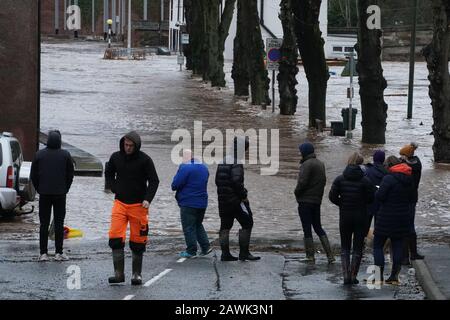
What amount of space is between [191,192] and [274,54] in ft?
92.7

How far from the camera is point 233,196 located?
52.7 feet

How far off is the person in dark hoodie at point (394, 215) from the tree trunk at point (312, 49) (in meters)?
24.7

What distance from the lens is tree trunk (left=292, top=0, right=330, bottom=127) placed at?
38906 millimetres

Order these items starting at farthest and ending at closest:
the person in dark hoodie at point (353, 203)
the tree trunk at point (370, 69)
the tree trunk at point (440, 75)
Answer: the tree trunk at point (370, 69)
the tree trunk at point (440, 75)
the person in dark hoodie at point (353, 203)

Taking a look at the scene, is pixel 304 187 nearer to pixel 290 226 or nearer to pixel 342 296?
pixel 342 296

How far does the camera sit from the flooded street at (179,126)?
2062 centimetres

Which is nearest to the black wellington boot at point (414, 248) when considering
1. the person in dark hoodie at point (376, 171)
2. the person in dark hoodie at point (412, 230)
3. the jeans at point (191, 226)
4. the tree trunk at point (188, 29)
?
the person in dark hoodie at point (412, 230)

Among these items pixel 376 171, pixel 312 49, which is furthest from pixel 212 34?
pixel 376 171

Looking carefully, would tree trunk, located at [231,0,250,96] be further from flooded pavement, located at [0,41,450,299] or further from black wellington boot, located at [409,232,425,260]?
black wellington boot, located at [409,232,425,260]

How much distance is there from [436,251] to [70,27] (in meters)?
117

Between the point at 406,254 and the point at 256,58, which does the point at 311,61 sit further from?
the point at 406,254

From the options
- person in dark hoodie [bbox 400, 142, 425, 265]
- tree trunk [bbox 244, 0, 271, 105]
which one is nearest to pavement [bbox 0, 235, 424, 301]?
person in dark hoodie [bbox 400, 142, 425, 265]

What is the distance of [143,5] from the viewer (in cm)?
12838

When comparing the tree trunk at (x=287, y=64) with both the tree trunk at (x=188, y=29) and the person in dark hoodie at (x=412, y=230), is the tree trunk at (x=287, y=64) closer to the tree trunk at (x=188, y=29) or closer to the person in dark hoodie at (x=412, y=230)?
the tree trunk at (x=188, y=29)
